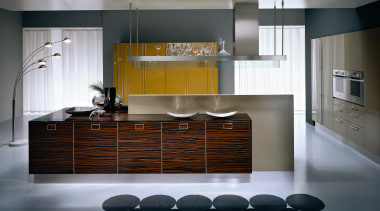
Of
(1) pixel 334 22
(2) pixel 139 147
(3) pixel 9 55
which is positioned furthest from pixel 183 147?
(3) pixel 9 55

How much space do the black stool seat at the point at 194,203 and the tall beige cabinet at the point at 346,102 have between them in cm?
267

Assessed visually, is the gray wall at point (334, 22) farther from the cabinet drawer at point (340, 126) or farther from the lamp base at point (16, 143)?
the lamp base at point (16, 143)

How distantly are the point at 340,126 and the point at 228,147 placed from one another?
2.94 meters

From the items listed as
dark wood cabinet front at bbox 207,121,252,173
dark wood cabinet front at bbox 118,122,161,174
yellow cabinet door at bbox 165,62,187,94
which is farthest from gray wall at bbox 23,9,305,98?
dark wood cabinet front at bbox 118,122,161,174

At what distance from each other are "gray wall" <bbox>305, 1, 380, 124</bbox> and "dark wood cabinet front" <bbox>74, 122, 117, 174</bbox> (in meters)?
3.88

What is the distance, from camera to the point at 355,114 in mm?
5641

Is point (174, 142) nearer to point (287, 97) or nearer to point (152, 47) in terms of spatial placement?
point (287, 97)

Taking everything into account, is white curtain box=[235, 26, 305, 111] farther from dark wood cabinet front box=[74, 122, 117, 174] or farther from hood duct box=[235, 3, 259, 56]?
dark wood cabinet front box=[74, 122, 117, 174]

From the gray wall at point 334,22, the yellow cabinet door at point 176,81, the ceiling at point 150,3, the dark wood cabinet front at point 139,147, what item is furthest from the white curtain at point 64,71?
the dark wood cabinet front at point 139,147

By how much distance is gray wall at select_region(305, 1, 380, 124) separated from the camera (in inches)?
215

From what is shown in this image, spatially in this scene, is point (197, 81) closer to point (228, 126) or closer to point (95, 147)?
point (228, 126)

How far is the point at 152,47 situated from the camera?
8.10 metres

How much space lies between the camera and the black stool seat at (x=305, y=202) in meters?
3.46

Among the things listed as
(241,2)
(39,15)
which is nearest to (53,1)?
(241,2)
